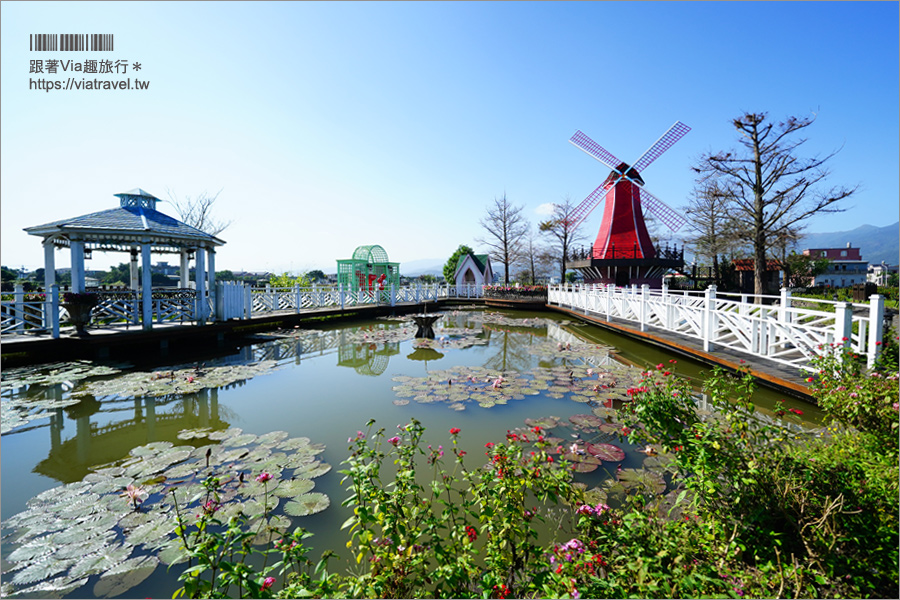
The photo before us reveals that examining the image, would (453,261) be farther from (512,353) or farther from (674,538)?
(674,538)

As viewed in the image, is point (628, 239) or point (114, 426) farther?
point (628, 239)

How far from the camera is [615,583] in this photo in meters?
1.85

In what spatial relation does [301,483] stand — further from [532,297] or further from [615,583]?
[532,297]

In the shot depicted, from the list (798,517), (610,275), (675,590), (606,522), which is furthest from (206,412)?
(610,275)

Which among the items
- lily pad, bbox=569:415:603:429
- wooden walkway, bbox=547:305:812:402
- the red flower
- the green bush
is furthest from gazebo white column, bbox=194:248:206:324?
wooden walkway, bbox=547:305:812:402

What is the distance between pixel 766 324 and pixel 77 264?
15642 millimetres

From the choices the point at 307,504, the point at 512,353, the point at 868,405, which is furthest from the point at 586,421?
the point at 512,353

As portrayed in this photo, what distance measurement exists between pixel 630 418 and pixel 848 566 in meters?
1.20

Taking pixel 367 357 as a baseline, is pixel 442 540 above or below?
above

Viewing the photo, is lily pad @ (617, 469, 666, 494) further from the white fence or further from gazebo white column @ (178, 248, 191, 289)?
gazebo white column @ (178, 248, 191, 289)

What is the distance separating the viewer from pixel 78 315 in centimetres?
905

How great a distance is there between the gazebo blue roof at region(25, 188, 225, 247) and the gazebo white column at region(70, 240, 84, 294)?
21 cm

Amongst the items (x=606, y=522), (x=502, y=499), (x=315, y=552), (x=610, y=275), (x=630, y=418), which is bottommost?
(x=315, y=552)

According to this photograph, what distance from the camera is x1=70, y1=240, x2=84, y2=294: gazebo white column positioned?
966cm
